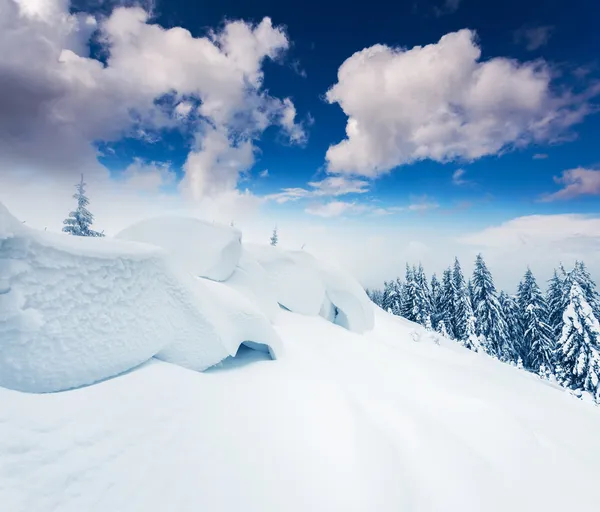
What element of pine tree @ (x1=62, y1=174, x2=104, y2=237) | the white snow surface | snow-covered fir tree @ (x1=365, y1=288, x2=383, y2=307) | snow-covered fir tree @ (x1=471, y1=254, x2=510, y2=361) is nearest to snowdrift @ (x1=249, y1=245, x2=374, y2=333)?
the white snow surface

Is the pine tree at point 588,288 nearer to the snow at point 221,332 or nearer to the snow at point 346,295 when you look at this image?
the snow at point 346,295

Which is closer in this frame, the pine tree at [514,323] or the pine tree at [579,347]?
the pine tree at [579,347]

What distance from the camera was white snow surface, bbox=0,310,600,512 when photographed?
7.06 ft

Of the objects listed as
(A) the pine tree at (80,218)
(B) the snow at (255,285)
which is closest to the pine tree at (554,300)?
(B) the snow at (255,285)

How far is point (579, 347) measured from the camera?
1942cm

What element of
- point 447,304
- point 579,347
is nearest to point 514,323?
point 447,304

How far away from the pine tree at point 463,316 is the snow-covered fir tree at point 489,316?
1.15m

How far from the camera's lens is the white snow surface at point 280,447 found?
215cm

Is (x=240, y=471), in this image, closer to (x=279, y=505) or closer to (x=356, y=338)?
(x=279, y=505)

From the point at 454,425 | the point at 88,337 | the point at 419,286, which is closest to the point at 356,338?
the point at 454,425

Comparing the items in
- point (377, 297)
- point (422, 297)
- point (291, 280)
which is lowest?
point (377, 297)

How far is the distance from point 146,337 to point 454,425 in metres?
4.90

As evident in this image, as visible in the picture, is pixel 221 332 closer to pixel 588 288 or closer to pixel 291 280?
pixel 291 280

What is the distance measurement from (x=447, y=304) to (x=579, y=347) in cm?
1658
